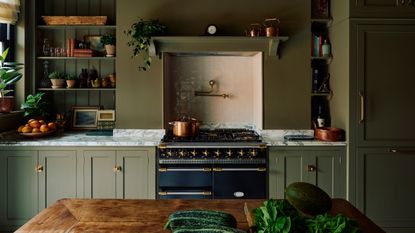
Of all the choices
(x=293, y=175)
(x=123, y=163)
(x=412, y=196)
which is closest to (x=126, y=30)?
(x=123, y=163)

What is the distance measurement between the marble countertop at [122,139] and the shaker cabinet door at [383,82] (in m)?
0.31

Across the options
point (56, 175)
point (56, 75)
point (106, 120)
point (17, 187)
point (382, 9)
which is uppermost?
point (382, 9)

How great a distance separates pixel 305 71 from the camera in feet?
12.0

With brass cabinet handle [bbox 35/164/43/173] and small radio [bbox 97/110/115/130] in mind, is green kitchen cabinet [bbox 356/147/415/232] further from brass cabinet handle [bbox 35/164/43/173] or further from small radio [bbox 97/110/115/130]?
brass cabinet handle [bbox 35/164/43/173]

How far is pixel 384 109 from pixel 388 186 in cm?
68

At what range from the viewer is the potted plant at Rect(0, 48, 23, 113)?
10.8ft

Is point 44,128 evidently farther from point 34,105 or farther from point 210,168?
point 210,168

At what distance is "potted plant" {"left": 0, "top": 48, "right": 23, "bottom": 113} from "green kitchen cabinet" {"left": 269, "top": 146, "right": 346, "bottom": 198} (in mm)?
2397

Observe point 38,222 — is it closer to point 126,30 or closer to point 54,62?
point 126,30

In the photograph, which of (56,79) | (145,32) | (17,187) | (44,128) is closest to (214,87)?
(145,32)

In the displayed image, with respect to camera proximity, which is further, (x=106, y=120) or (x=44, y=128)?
(x=106, y=120)

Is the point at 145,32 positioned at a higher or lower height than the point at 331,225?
higher

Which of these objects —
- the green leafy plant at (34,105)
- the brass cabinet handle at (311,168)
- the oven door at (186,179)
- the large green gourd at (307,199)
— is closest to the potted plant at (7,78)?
the green leafy plant at (34,105)

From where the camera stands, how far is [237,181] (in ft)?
10.6
